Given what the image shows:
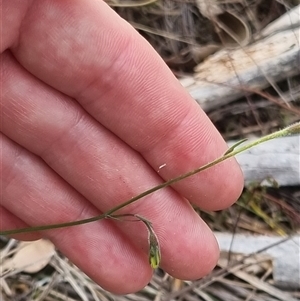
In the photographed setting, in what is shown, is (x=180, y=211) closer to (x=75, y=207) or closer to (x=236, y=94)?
(x=75, y=207)

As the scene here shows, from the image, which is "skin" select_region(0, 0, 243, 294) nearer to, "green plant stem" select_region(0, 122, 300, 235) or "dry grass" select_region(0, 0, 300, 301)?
"green plant stem" select_region(0, 122, 300, 235)

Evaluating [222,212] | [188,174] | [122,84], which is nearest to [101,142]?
[122,84]

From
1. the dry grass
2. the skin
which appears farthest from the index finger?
the dry grass

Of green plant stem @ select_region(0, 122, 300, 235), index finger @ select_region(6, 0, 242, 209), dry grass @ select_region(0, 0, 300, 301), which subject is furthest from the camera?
dry grass @ select_region(0, 0, 300, 301)

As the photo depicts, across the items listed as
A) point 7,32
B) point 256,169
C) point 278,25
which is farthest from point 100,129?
point 278,25

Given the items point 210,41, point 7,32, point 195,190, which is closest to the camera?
point 7,32

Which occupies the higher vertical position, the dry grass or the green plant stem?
the green plant stem

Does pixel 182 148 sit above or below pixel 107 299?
above
